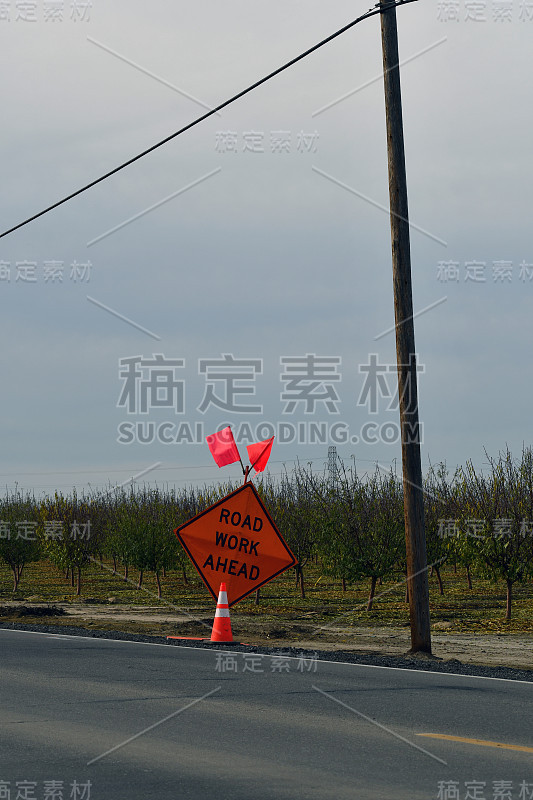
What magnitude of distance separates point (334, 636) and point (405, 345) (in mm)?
8796

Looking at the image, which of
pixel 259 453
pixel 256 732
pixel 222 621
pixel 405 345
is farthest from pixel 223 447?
pixel 256 732

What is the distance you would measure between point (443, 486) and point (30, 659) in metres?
27.4

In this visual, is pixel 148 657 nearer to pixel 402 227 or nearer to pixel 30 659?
pixel 30 659

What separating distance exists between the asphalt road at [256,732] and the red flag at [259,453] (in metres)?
3.40

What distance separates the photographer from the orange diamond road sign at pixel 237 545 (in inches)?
597

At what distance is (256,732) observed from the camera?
7.97 metres

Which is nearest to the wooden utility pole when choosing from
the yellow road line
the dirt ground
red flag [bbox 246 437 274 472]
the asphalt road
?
the dirt ground

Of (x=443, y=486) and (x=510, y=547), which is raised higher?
(x=443, y=486)

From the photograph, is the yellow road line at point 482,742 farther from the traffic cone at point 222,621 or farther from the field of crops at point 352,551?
the field of crops at point 352,551

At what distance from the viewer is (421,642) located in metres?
14.9

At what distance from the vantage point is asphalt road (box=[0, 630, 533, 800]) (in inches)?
248

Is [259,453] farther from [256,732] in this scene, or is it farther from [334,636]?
[334,636]

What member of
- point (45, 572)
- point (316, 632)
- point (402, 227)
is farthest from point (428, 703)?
point (45, 572)

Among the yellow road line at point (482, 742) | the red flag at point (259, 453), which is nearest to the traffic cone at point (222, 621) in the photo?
the red flag at point (259, 453)
